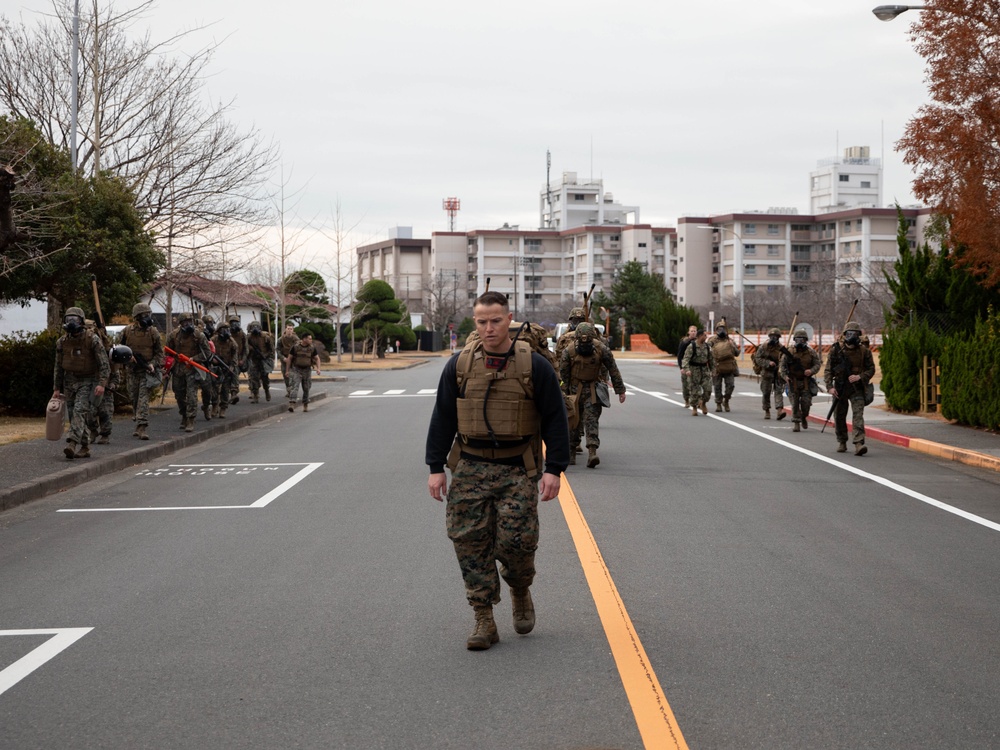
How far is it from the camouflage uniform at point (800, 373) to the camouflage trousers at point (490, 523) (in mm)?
13422

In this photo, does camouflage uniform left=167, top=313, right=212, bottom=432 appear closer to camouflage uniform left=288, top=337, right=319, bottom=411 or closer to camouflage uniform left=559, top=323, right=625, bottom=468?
camouflage uniform left=288, top=337, right=319, bottom=411

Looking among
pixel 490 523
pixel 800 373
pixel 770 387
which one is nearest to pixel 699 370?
pixel 770 387

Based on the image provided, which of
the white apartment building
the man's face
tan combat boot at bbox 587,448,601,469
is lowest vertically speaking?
tan combat boot at bbox 587,448,601,469

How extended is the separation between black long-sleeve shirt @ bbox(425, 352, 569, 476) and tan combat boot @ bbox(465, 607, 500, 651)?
764 millimetres

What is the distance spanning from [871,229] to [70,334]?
310 ft

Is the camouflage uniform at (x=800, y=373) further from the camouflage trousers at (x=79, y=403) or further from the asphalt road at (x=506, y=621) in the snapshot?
the camouflage trousers at (x=79, y=403)

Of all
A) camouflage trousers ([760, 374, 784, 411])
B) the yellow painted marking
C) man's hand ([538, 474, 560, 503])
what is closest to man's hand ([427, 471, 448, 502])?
man's hand ([538, 474, 560, 503])

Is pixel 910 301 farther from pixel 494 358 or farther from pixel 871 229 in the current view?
pixel 871 229

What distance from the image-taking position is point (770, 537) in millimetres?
8680

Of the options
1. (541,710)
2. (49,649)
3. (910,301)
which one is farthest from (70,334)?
(910,301)

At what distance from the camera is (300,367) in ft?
79.4

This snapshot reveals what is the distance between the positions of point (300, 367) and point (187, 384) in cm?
631

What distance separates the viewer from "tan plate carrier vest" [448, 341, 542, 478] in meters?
5.59

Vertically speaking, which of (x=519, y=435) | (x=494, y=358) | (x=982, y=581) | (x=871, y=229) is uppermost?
(x=871, y=229)
